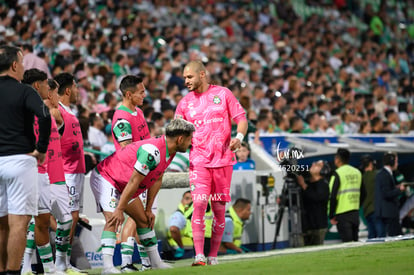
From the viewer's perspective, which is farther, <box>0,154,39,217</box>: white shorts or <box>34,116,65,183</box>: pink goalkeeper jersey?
<box>34,116,65,183</box>: pink goalkeeper jersey

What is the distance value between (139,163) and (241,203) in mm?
5154

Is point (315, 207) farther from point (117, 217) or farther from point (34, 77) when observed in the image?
point (34, 77)

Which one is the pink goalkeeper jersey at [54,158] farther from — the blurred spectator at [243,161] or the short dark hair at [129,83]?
the blurred spectator at [243,161]

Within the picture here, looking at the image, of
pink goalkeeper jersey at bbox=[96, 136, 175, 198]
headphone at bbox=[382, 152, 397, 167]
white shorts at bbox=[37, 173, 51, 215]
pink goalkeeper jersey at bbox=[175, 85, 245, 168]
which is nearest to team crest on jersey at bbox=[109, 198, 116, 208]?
pink goalkeeper jersey at bbox=[96, 136, 175, 198]

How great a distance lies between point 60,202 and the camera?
8.52m

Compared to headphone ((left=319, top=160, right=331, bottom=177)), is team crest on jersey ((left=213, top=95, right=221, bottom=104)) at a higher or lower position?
A: higher

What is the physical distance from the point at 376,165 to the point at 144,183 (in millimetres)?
9250

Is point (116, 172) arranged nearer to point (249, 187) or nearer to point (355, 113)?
point (249, 187)

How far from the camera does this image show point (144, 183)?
841 cm

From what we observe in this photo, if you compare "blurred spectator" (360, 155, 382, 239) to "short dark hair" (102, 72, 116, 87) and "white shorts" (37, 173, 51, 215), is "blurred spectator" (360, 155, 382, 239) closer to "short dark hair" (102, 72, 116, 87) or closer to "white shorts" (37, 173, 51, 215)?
"short dark hair" (102, 72, 116, 87)

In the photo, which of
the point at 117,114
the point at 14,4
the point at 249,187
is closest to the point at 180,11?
the point at 14,4

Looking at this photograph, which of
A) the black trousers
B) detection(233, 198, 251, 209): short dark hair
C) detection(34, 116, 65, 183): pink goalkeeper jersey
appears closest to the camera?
detection(34, 116, 65, 183): pink goalkeeper jersey

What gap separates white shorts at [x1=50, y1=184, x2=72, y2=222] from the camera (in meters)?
8.48

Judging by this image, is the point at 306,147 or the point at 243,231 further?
the point at 306,147
